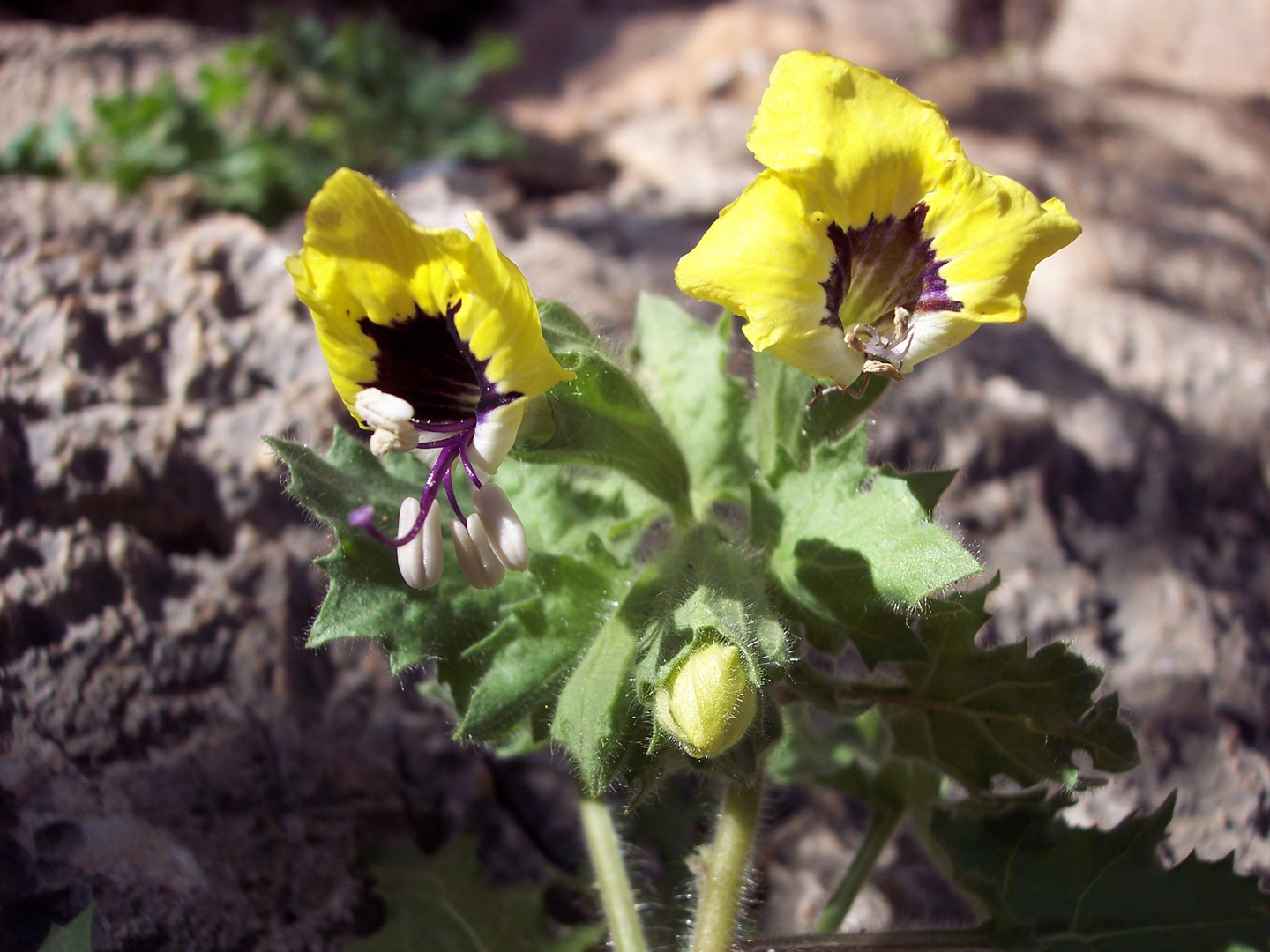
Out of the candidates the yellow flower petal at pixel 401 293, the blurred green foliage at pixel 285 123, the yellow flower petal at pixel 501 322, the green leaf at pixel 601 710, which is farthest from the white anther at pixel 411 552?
the blurred green foliage at pixel 285 123

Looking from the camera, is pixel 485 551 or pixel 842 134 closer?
pixel 842 134

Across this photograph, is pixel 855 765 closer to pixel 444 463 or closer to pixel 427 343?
pixel 444 463

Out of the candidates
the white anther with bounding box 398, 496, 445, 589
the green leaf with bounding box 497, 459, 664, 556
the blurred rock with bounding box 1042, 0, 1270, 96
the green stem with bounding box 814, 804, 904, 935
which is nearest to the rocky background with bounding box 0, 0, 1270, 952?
the green stem with bounding box 814, 804, 904, 935

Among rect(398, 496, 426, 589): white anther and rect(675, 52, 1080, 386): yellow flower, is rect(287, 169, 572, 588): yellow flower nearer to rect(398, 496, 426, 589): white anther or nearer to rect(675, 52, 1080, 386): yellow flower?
rect(398, 496, 426, 589): white anther

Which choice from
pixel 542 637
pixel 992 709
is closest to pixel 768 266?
pixel 542 637

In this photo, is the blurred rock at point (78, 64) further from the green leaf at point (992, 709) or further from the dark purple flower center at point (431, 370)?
the green leaf at point (992, 709)

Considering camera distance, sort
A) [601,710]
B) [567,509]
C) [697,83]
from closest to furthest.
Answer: [601,710] < [567,509] < [697,83]
